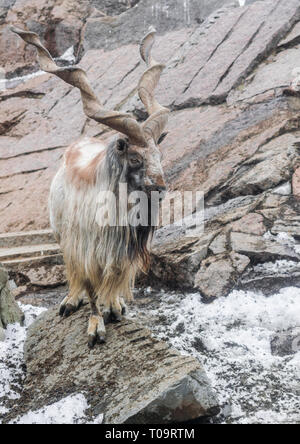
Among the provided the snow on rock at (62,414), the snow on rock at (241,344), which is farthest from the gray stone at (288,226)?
the snow on rock at (62,414)

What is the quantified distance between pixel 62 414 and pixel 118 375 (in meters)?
0.44

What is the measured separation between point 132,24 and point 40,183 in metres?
5.14

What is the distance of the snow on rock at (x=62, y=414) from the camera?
3.19 m

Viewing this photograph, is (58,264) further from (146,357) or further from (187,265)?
(146,357)

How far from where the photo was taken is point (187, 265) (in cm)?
508

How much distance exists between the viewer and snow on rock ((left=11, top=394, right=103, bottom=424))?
3.19 m

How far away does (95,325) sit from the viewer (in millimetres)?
4074

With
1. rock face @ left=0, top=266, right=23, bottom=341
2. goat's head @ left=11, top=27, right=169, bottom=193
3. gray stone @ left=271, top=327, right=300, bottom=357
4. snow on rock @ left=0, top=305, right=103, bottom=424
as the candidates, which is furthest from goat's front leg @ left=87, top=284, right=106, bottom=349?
gray stone @ left=271, top=327, right=300, bottom=357

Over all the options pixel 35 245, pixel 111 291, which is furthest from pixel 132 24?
pixel 111 291

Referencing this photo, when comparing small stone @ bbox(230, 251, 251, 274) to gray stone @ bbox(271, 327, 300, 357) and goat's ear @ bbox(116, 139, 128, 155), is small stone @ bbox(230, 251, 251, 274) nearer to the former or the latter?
gray stone @ bbox(271, 327, 300, 357)

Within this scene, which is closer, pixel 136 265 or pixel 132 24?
pixel 136 265

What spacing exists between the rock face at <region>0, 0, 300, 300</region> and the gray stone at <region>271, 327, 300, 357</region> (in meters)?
0.74

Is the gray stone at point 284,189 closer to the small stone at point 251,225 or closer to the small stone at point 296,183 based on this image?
the small stone at point 296,183

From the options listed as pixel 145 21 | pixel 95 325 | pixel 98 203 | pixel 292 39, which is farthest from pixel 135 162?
pixel 145 21
